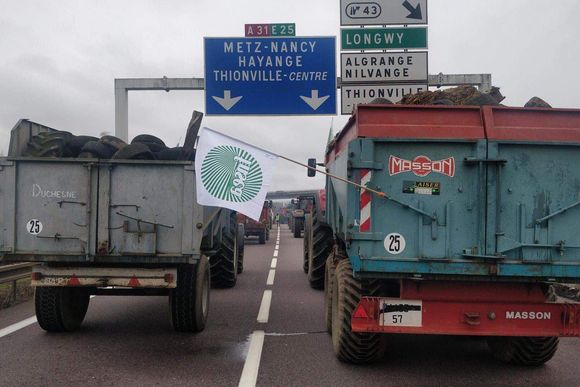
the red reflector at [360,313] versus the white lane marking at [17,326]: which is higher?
the red reflector at [360,313]

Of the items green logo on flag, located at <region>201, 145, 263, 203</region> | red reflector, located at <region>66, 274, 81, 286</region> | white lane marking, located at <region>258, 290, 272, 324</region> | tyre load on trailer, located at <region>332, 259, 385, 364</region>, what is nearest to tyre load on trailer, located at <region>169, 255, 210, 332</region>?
red reflector, located at <region>66, 274, 81, 286</region>

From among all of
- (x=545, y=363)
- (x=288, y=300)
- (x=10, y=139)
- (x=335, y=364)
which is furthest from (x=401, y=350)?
(x=10, y=139)

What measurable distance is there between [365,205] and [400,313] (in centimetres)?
106

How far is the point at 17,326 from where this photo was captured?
7.82 m

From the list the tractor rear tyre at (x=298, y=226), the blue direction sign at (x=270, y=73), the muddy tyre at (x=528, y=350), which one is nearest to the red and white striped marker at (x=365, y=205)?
the muddy tyre at (x=528, y=350)

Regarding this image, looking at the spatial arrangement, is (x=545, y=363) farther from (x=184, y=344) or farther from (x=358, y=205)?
(x=184, y=344)

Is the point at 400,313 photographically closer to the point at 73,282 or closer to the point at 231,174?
the point at 231,174

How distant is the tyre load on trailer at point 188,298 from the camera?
23.4 feet

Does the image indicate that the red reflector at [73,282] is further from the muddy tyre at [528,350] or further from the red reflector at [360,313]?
the muddy tyre at [528,350]

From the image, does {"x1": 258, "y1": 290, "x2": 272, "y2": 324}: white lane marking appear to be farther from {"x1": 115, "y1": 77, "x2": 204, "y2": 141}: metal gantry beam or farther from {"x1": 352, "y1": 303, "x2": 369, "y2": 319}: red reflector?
{"x1": 115, "y1": 77, "x2": 204, "y2": 141}: metal gantry beam

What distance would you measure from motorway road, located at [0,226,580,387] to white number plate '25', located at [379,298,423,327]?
596 millimetres

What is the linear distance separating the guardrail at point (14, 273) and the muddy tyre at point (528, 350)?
22.8 ft

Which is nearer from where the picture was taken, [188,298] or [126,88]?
[188,298]

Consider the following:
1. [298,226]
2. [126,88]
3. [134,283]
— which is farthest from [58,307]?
[298,226]
